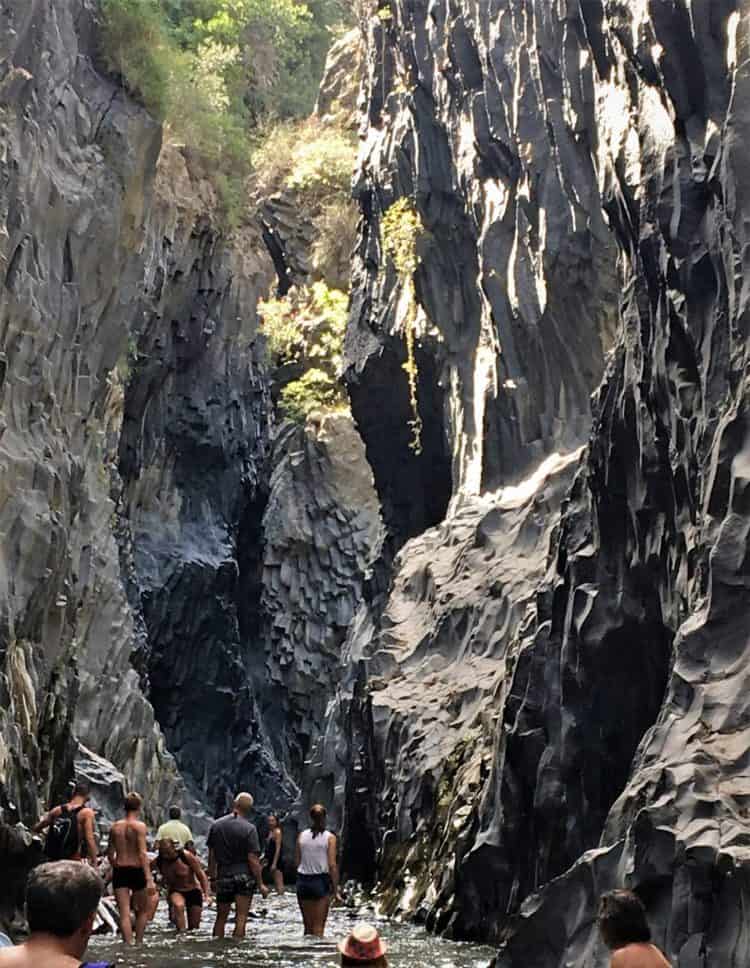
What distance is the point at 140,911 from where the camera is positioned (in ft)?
46.0

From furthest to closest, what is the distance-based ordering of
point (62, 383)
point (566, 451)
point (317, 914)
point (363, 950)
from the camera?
point (62, 383) → point (566, 451) → point (317, 914) → point (363, 950)

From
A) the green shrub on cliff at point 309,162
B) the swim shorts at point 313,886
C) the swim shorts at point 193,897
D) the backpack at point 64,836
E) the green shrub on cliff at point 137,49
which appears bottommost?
the swim shorts at point 193,897

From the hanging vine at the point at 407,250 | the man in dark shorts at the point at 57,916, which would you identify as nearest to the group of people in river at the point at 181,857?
the man in dark shorts at the point at 57,916

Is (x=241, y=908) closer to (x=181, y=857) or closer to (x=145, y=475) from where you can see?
(x=181, y=857)

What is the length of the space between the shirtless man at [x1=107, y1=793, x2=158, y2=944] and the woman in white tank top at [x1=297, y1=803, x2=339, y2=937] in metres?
1.45

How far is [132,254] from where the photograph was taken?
28.6 m

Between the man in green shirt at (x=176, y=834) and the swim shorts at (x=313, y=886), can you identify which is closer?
the swim shorts at (x=313, y=886)

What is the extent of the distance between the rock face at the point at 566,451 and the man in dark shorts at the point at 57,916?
4596 millimetres

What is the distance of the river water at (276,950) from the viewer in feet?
39.9

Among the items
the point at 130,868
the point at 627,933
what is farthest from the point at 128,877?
the point at 627,933

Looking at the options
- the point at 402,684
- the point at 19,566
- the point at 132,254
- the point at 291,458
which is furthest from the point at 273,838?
the point at 291,458

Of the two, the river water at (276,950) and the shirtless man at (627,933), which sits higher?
the shirtless man at (627,933)

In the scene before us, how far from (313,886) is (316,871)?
33 centimetres

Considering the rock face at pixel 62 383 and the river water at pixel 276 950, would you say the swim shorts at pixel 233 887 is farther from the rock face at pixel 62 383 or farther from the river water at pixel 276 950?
the rock face at pixel 62 383
